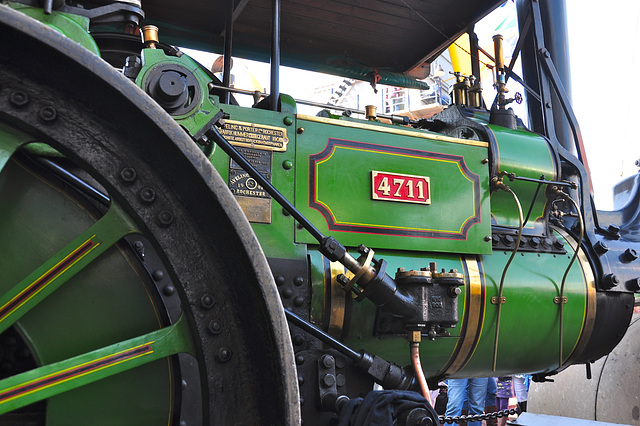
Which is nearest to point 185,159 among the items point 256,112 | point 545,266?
point 256,112

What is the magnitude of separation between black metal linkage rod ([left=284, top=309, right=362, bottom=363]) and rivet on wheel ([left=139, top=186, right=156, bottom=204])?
0.75m

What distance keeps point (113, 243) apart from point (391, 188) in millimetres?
1351

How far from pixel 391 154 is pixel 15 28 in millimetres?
1618

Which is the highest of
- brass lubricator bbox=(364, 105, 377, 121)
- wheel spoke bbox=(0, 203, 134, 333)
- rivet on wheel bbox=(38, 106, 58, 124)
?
brass lubricator bbox=(364, 105, 377, 121)

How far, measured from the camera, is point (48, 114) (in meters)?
1.11

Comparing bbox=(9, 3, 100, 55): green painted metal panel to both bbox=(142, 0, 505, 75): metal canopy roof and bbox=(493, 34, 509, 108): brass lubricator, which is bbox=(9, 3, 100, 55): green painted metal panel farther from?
bbox=(493, 34, 509, 108): brass lubricator

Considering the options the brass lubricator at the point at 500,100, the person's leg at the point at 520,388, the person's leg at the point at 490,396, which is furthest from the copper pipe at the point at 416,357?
the person's leg at the point at 520,388

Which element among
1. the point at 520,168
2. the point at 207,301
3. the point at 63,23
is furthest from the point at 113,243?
the point at 520,168

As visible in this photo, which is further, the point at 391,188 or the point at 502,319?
the point at 502,319

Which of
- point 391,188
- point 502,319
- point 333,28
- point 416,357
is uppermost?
point 333,28

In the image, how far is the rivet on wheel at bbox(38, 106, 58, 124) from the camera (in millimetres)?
1104

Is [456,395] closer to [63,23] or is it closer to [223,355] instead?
[223,355]

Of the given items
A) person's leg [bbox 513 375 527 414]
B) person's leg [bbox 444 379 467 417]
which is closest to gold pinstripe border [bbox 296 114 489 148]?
person's leg [bbox 444 379 467 417]

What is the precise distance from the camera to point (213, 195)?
1133 mm
